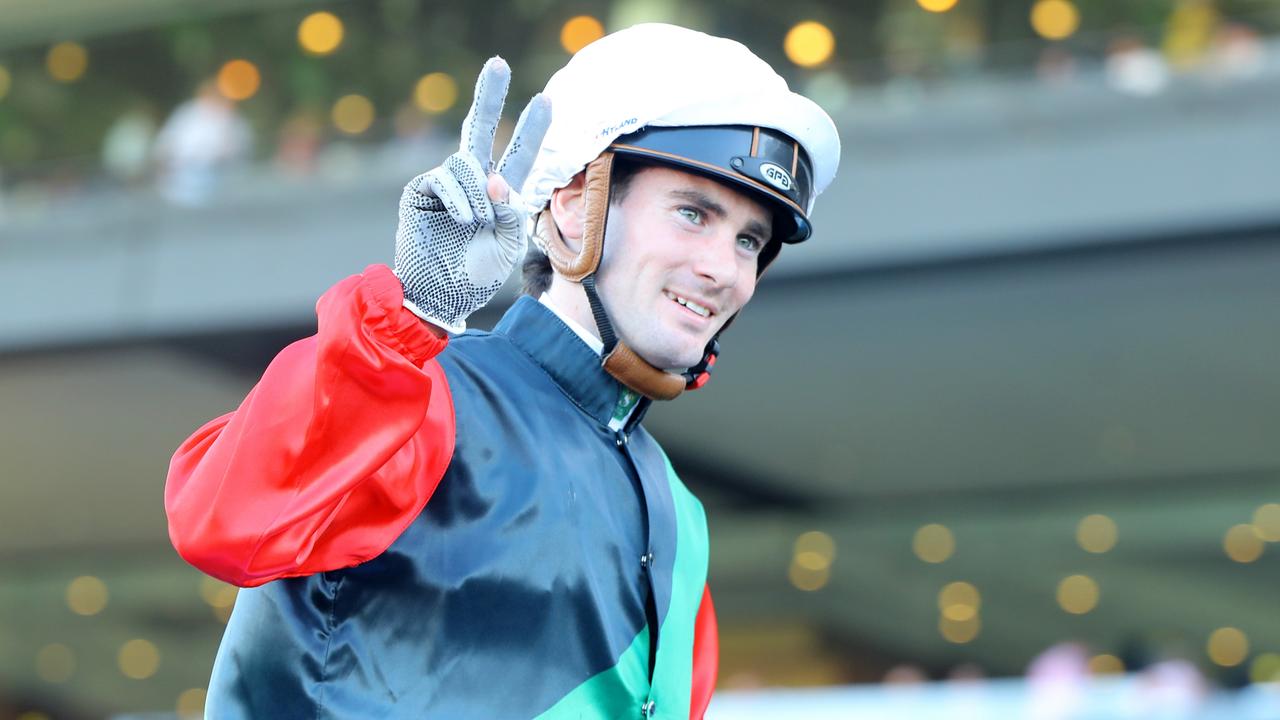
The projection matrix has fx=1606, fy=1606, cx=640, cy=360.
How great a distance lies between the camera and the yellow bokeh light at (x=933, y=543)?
56.4 ft

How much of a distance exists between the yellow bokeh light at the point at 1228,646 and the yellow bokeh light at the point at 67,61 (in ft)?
41.7

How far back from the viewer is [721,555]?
720 inches

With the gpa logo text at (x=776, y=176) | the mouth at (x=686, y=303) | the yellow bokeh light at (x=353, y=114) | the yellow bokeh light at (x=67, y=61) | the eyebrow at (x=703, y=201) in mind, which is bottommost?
the mouth at (x=686, y=303)

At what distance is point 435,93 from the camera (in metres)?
14.1

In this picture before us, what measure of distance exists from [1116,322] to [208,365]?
319 inches

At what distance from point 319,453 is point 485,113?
19.2 inches

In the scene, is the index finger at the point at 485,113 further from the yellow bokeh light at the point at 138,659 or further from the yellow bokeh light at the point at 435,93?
the yellow bokeh light at the point at 138,659

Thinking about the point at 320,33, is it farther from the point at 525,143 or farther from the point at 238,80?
the point at 525,143

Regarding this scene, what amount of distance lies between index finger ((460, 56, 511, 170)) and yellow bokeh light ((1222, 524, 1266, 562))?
1499 cm

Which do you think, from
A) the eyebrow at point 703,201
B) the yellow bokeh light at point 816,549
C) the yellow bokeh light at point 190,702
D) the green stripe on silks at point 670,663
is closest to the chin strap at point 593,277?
the eyebrow at point 703,201

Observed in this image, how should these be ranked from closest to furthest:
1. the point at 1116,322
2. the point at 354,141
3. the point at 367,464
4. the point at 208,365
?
the point at 367,464 → the point at 1116,322 → the point at 354,141 → the point at 208,365

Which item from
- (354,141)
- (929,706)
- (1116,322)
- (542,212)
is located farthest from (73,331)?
(542,212)

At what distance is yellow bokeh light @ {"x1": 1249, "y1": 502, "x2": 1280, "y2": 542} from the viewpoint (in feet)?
50.3

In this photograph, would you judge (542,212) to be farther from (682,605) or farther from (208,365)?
(208,365)
